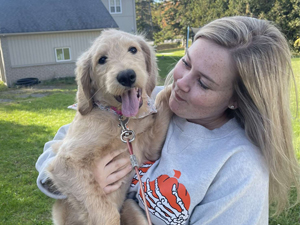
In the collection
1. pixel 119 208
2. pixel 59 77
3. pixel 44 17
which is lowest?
pixel 59 77

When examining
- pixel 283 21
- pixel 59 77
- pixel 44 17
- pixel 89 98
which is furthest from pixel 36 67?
pixel 283 21

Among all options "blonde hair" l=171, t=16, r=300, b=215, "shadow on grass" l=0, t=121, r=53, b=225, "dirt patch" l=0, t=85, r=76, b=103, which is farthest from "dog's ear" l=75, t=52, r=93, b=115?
"dirt patch" l=0, t=85, r=76, b=103

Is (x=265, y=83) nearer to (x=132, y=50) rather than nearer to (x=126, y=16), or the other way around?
(x=132, y=50)

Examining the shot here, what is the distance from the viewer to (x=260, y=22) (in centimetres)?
207

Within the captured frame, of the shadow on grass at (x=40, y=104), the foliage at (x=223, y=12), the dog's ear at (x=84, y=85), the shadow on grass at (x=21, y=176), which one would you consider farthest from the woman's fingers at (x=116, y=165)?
the foliage at (x=223, y=12)

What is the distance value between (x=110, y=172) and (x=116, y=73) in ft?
2.91

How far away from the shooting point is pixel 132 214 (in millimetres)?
2238

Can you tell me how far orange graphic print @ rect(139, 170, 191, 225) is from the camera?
1.88 m

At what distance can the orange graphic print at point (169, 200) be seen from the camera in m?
1.88

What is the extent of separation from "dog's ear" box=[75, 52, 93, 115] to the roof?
58.6ft

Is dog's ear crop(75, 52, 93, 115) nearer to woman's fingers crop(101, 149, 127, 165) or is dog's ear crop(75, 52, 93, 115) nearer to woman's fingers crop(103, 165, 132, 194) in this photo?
woman's fingers crop(101, 149, 127, 165)

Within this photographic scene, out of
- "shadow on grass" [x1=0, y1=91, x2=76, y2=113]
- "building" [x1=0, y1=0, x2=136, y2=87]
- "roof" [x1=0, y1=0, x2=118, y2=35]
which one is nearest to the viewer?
"shadow on grass" [x1=0, y1=91, x2=76, y2=113]

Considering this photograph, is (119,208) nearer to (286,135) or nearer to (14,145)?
(286,135)

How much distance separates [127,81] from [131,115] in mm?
300
